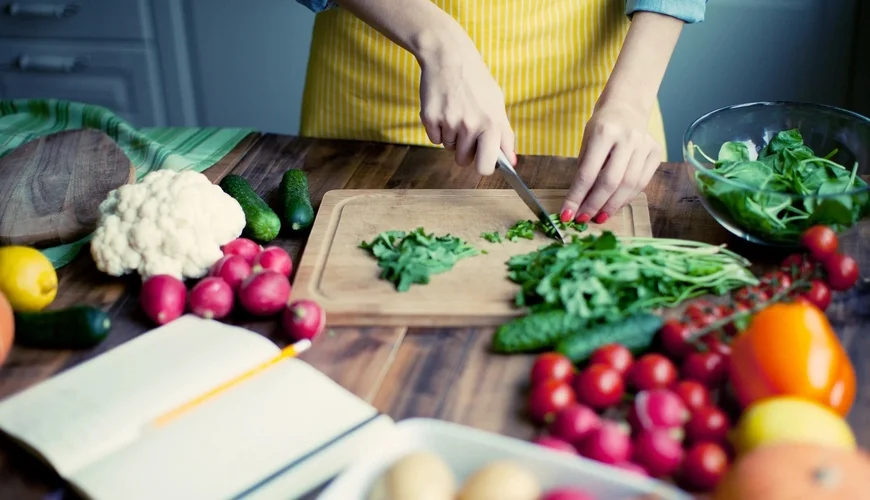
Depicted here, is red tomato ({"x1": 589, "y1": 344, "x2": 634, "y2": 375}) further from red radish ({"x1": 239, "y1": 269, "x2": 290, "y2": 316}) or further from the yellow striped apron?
the yellow striped apron

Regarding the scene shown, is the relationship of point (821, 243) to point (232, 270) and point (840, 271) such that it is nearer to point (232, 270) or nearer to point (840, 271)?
point (840, 271)

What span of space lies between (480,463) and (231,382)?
33 cm

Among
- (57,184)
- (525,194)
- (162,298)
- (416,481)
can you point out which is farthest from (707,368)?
(57,184)

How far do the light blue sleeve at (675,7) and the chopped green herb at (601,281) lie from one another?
510 mm

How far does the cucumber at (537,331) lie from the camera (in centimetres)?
103

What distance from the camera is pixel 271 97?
316cm

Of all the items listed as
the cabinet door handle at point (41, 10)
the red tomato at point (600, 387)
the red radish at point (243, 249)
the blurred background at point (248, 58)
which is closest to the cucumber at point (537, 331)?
the red tomato at point (600, 387)

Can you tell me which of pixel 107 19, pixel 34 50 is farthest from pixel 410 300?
pixel 34 50

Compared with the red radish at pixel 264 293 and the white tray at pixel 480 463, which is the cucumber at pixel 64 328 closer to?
the red radish at pixel 264 293

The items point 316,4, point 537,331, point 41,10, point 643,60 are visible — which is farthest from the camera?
point 41,10

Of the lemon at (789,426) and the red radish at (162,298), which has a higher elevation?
the lemon at (789,426)

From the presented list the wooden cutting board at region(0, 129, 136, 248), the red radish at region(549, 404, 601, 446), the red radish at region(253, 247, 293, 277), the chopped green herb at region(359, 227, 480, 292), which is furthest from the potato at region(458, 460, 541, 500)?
the wooden cutting board at region(0, 129, 136, 248)

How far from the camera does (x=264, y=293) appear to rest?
113 cm

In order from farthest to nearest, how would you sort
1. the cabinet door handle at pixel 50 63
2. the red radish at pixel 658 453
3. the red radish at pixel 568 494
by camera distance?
the cabinet door handle at pixel 50 63, the red radish at pixel 658 453, the red radish at pixel 568 494
